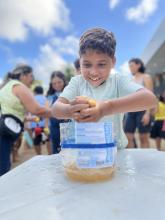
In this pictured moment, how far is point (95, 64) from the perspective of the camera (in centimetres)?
114

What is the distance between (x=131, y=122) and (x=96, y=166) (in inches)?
134

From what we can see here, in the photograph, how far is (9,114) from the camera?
2709 millimetres

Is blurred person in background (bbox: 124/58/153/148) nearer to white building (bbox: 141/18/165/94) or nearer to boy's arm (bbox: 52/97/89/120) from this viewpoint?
boy's arm (bbox: 52/97/89/120)

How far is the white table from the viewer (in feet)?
2.35

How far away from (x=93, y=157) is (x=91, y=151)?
0.02 metres

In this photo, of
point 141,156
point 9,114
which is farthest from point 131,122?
point 141,156

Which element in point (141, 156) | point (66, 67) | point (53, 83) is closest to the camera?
point (141, 156)

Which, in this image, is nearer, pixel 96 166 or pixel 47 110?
pixel 96 166

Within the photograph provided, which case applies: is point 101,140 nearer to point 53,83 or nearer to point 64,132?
point 64,132

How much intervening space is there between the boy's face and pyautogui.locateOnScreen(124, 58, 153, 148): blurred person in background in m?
2.96

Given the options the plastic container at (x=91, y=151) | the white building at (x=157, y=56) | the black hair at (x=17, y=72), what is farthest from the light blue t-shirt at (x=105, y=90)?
the white building at (x=157, y=56)

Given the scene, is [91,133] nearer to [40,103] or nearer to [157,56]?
[40,103]

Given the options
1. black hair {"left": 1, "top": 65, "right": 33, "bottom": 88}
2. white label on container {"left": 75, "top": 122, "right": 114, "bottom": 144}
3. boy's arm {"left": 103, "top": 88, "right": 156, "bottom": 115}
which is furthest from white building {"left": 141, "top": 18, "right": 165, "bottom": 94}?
white label on container {"left": 75, "top": 122, "right": 114, "bottom": 144}

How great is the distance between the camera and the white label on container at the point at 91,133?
0.90 m
